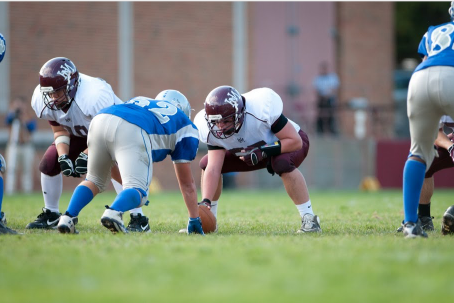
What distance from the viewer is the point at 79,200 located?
17.8ft

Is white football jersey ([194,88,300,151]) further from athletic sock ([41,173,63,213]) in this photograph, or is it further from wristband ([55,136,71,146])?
athletic sock ([41,173,63,213])

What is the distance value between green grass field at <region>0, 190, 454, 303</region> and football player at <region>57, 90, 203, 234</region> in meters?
0.25

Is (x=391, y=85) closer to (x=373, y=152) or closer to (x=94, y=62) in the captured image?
(x=373, y=152)

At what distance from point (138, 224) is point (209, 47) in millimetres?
13395

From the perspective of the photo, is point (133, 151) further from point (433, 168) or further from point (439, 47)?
point (433, 168)

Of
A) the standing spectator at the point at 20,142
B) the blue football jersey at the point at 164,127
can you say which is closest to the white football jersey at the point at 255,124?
the blue football jersey at the point at 164,127

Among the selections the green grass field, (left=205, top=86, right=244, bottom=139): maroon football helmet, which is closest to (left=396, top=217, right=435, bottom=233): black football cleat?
the green grass field

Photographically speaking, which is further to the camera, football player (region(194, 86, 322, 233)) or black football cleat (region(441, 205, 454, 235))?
football player (region(194, 86, 322, 233))

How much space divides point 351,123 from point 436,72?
1554 centimetres

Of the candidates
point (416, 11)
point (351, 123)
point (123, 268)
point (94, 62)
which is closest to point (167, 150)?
point (123, 268)

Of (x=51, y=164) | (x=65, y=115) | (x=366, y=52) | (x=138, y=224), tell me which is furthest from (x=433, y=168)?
(x=366, y=52)

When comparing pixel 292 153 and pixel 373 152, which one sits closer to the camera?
pixel 292 153

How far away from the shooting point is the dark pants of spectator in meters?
17.6

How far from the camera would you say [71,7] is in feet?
57.2
